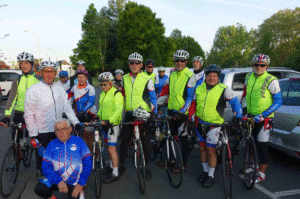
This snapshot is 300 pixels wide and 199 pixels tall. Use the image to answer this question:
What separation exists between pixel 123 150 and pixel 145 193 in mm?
912

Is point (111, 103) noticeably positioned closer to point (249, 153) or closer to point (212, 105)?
point (212, 105)

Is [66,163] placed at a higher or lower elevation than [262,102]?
lower

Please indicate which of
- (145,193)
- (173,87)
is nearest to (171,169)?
(145,193)

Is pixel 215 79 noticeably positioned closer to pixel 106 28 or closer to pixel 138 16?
pixel 138 16

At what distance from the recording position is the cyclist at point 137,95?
4266 millimetres

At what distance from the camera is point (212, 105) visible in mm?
3828

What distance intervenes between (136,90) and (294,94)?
313cm

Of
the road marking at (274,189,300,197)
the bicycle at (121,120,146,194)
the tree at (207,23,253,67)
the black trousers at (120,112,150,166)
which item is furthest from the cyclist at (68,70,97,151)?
the tree at (207,23,253,67)

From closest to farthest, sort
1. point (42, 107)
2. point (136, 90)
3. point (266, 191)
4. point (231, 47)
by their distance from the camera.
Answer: point (42, 107), point (266, 191), point (136, 90), point (231, 47)

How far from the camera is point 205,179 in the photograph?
13.6ft

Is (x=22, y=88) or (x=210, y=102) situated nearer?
(x=210, y=102)

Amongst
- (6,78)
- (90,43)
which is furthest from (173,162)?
(90,43)

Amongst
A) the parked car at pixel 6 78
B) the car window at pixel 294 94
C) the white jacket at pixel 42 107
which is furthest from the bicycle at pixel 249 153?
the parked car at pixel 6 78

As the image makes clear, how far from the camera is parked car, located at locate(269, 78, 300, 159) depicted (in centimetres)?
428
